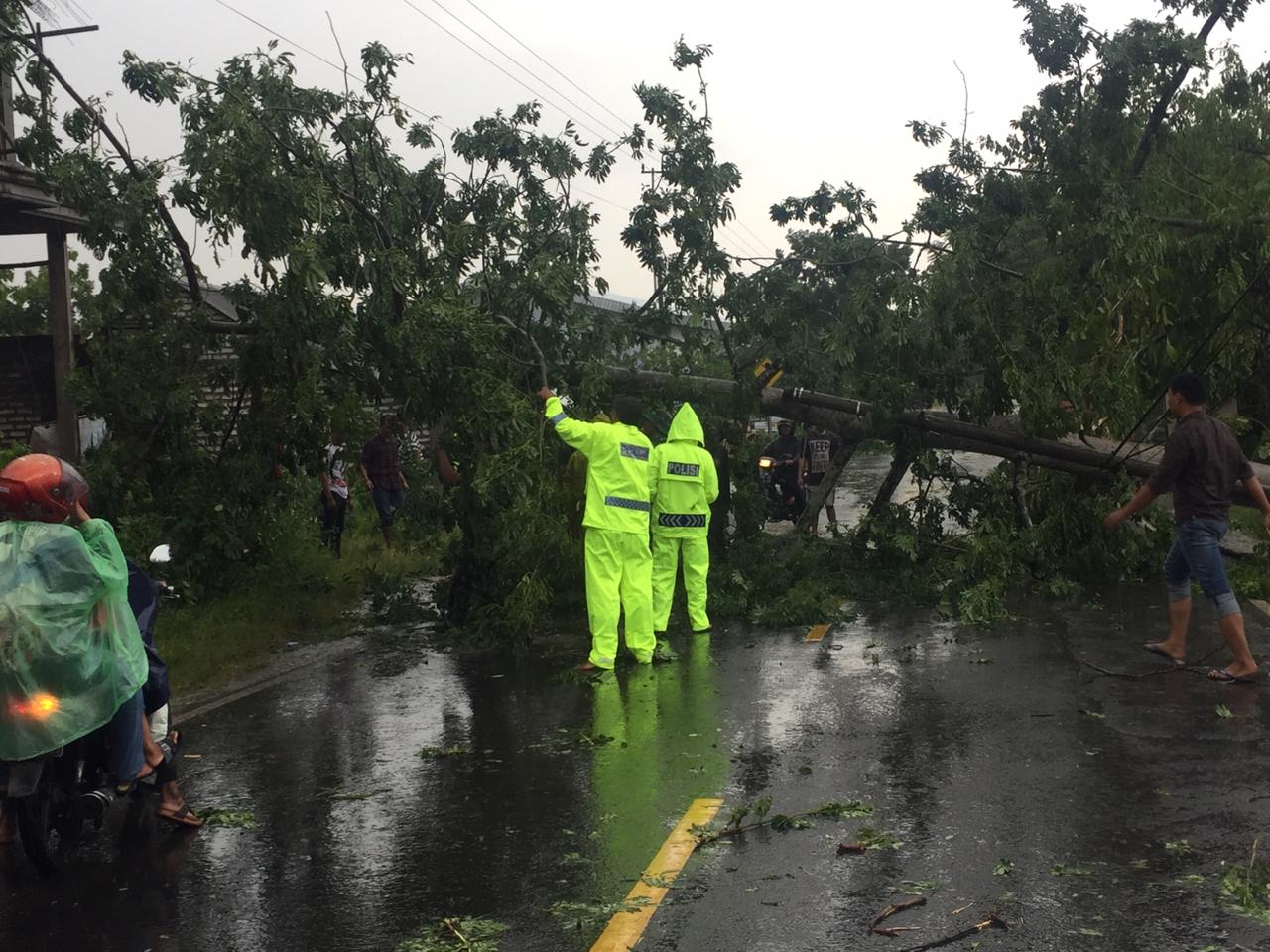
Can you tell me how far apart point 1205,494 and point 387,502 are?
10.4 meters

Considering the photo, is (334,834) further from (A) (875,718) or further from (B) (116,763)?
(A) (875,718)

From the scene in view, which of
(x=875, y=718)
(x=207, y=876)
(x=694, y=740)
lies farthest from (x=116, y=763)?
(x=875, y=718)

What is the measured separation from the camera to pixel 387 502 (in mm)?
16609

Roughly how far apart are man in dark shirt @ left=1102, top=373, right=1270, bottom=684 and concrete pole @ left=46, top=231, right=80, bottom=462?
12.3m

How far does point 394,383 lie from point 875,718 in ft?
17.1

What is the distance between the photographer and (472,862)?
5.65 meters

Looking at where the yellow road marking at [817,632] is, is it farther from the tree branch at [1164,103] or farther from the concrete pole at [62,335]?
the concrete pole at [62,335]

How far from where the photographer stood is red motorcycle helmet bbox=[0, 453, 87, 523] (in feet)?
18.4

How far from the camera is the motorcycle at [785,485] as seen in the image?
1923 centimetres

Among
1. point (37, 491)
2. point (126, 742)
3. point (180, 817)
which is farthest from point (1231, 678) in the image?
point (37, 491)

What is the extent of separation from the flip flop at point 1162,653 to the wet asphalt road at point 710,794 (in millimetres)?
105

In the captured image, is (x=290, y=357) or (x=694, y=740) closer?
(x=694, y=740)

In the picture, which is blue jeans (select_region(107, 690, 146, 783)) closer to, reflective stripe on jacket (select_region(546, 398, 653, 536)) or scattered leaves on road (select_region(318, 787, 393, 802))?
scattered leaves on road (select_region(318, 787, 393, 802))

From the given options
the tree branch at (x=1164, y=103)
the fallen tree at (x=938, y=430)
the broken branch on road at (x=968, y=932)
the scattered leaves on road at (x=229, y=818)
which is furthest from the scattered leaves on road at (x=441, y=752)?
the tree branch at (x=1164, y=103)
